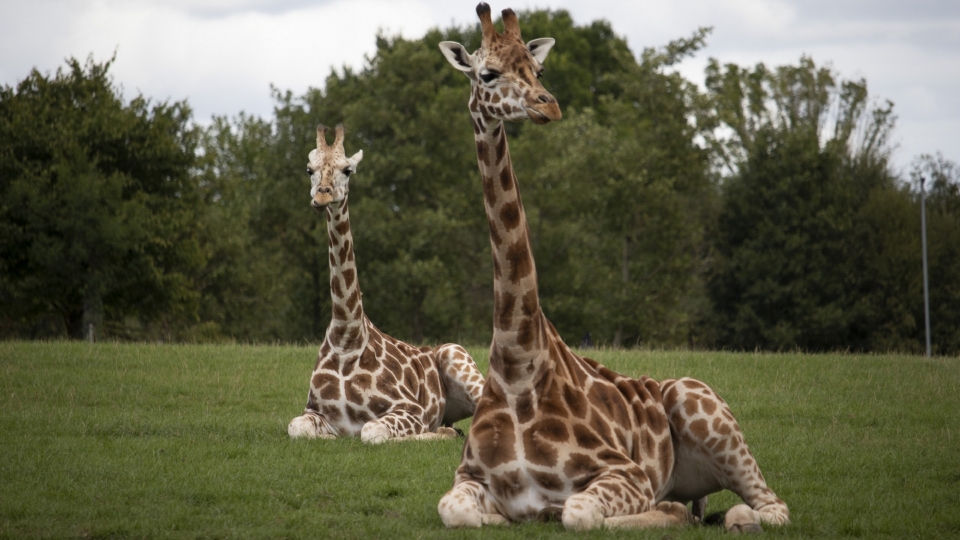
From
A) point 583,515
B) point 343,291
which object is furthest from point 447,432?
point 583,515

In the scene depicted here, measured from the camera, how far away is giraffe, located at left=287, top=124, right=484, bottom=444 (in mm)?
11797

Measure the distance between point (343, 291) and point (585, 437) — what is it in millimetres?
5675

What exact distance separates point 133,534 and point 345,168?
18.9 feet

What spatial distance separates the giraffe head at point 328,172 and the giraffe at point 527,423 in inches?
188

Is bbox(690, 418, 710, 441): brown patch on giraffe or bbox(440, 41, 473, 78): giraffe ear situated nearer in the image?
bbox(440, 41, 473, 78): giraffe ear

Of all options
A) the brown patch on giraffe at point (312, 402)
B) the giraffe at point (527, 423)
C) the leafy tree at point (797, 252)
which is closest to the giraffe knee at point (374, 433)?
the brown patch on giraffe at point (312, 402)

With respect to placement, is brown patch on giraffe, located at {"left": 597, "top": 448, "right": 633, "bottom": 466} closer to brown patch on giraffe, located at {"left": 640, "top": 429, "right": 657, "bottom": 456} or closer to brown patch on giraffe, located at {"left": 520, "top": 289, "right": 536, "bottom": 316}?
brown patch on giraffe, located at {"left": 640, "top": 429, "right": 657, "bottom": 456}

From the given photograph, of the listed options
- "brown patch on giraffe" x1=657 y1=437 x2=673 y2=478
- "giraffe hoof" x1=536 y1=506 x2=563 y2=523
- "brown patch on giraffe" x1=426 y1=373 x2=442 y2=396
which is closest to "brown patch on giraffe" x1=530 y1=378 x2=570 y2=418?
"giraffe hoof" x1=536 y1=506 x2=563 y2=523

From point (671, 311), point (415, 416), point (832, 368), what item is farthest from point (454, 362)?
point (671, 311)

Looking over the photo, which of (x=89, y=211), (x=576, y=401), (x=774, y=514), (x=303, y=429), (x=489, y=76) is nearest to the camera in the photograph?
(x=489, y=76)

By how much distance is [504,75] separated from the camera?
663 centimetres

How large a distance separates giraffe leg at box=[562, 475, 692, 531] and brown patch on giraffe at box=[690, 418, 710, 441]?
0.55m

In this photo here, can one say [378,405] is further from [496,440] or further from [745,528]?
[745,528]

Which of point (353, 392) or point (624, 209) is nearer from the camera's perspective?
point (353, 392)
